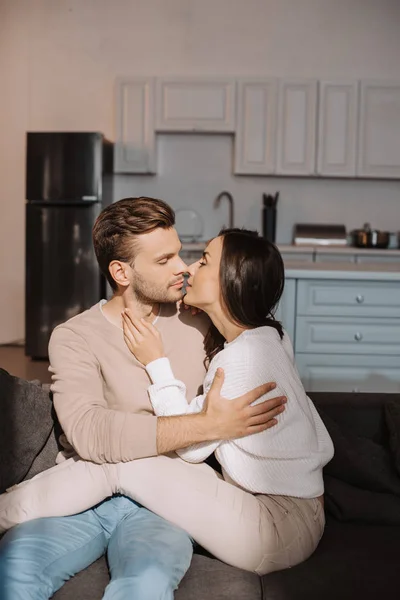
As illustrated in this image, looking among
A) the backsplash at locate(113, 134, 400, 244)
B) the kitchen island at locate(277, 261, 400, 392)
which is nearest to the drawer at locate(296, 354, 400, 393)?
the kitchen island at locate(277, 261, 400, 392)

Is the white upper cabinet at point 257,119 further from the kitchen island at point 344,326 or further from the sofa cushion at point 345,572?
the sofa cushion at point 345,572

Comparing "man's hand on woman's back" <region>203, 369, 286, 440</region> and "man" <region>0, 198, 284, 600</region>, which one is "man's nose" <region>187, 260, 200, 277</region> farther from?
"man's hand on woman's back" <region>203, 369, 286, 440</region>

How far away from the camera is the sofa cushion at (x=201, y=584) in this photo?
67.1 inches

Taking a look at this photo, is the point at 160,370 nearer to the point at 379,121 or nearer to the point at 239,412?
the point at 239,412

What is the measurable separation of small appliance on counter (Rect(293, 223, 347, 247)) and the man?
4.42 metres

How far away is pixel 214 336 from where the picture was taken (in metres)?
2.22

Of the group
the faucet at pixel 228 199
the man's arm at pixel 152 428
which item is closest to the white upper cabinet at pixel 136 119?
the faucet at pixel 228 199

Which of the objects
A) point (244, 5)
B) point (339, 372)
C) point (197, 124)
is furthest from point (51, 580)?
point (244, 5)

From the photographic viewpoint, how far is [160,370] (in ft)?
6.62

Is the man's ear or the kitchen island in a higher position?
the man's ear

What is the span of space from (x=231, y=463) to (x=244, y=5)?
18.7 ft

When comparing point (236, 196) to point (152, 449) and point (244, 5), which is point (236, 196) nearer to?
point (244, 5)

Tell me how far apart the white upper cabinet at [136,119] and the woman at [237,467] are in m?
4.64

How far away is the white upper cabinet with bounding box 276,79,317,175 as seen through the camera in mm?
6426
